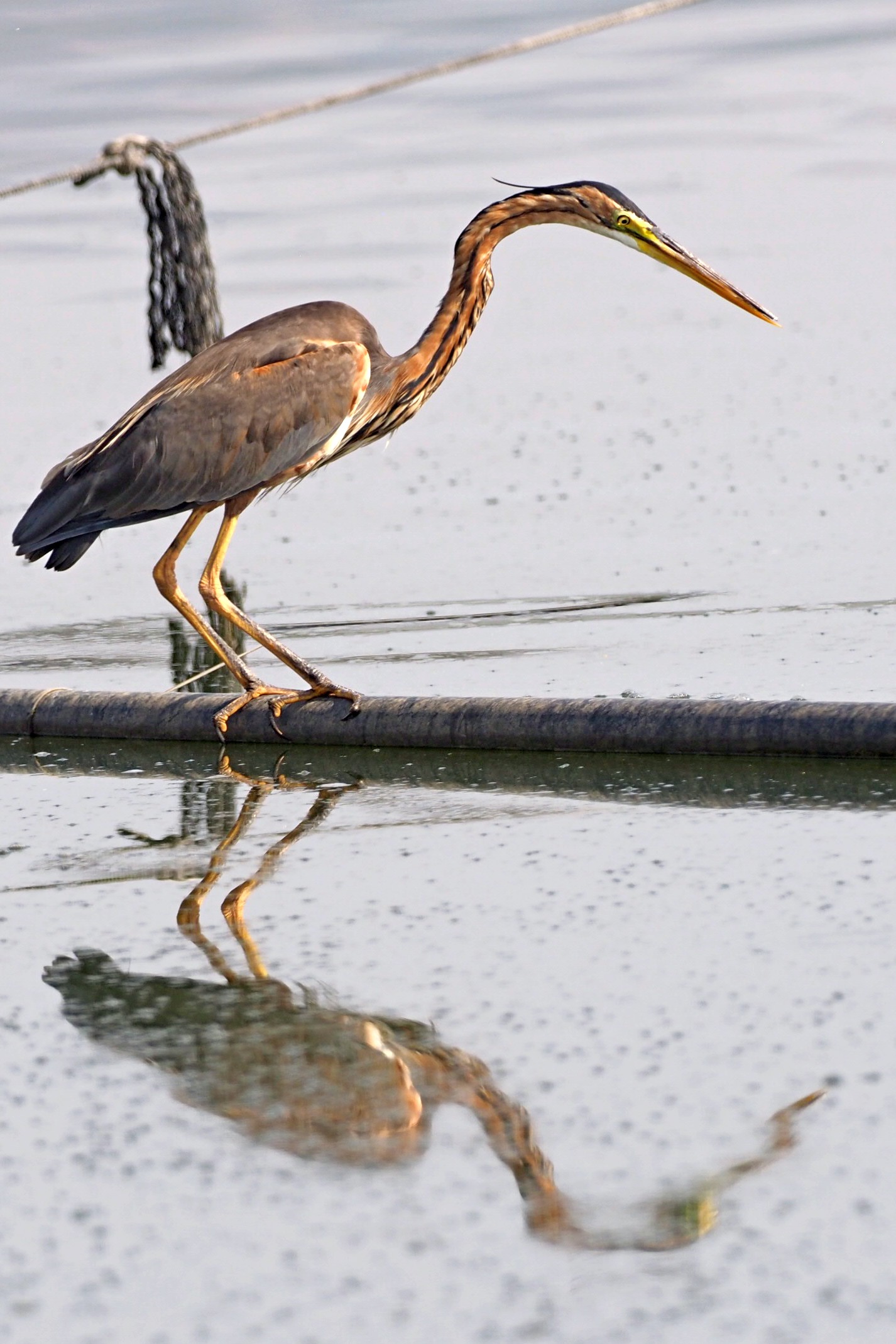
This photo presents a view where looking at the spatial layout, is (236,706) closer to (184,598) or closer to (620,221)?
(184,598)

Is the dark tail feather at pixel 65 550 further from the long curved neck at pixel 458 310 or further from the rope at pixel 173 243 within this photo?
the rope at pixel 173 243

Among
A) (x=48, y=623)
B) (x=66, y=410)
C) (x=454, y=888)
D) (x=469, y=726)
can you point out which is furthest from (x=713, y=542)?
(x=66, y=410)

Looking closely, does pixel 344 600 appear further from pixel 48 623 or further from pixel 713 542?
pixel 713 542

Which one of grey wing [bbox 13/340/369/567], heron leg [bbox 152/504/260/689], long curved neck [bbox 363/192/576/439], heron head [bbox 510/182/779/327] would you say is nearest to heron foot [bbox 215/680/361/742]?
heron leg [bbox 152/504/260/689]

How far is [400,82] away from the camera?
7.34 m

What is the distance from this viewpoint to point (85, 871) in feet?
13.5

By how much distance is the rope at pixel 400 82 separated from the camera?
7.10 meters

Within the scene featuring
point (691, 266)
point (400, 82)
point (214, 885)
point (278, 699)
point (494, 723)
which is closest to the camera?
point (214, 885)

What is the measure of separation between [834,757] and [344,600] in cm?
283

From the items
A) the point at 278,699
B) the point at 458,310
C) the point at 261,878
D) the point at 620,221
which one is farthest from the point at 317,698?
the point at 620,221

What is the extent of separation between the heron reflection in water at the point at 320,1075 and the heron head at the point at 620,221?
2582 mm

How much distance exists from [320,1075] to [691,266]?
10.4ft

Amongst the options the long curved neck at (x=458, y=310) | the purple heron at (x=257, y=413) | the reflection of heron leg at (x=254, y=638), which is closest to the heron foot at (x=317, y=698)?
the reflection of heron leg at (x=254, y=638)

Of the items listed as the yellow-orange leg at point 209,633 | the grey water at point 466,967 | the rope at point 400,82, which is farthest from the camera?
the rope at point 400,82
